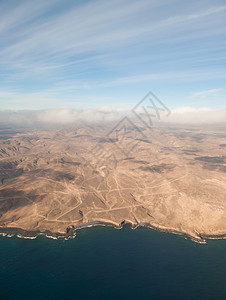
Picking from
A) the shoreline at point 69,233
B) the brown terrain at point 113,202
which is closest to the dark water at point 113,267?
the shoreline at point 69,233

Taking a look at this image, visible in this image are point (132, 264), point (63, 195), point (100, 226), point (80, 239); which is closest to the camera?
point (132, 264)

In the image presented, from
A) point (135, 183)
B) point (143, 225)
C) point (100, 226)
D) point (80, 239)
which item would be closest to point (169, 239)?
point (143, 225)

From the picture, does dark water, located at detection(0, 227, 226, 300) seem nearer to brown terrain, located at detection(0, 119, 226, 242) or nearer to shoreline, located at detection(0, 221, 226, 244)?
shoreline, located at detection(0, 221, 226, 244)

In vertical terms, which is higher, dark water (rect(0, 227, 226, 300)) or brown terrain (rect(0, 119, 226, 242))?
brown terrain (rect(0, 119, 226, 242))

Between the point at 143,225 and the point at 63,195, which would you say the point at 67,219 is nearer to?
the point at 63,195

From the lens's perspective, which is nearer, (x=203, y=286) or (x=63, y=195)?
(x=203, y=286)

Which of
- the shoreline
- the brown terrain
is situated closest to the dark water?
the shoreline

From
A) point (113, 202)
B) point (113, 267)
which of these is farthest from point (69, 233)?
point (113, 202)

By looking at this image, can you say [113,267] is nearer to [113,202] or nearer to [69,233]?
[69,233]

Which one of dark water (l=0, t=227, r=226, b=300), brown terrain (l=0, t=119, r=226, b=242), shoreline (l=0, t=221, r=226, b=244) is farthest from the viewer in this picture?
brown terrain (l=0, t=119, r=226, b=242)
